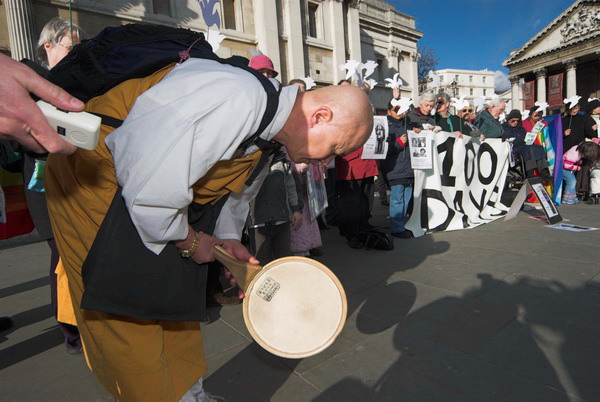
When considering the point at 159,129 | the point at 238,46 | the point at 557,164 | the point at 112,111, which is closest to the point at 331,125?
the point at 159,129

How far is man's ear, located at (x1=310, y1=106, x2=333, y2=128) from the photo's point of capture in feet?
4.24

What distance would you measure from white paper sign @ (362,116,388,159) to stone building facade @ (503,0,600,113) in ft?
136

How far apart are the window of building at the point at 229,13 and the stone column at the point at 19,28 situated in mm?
8516

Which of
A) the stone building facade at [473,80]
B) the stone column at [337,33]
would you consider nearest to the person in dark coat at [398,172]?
the stone column at [337,33]

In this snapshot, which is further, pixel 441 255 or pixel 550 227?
pixel 550 227

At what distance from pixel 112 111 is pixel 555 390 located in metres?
2.38

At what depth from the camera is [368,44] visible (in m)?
24.9

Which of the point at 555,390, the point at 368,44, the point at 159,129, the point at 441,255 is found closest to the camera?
the point at 159,129

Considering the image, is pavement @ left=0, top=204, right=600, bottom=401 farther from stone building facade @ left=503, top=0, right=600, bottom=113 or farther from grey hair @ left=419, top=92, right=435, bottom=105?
stone building facade @ left=503, top=0, right=600, bottom=113

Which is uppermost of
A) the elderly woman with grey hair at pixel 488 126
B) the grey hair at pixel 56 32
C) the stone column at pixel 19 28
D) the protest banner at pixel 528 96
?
the protest banner at pixel 528 96

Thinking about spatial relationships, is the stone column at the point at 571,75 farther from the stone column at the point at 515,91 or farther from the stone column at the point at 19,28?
the stone column at the point at 19,28

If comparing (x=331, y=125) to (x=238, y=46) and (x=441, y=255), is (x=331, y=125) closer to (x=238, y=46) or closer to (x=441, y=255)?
(x=441, y=255)

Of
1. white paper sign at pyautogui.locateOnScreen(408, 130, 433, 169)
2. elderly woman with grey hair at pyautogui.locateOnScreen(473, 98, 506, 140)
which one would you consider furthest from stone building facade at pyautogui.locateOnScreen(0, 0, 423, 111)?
elderly woman with grey hair at pyautogui.locateOnScreen(473, 98, 506, 140)

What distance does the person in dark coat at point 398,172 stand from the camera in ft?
17.9
